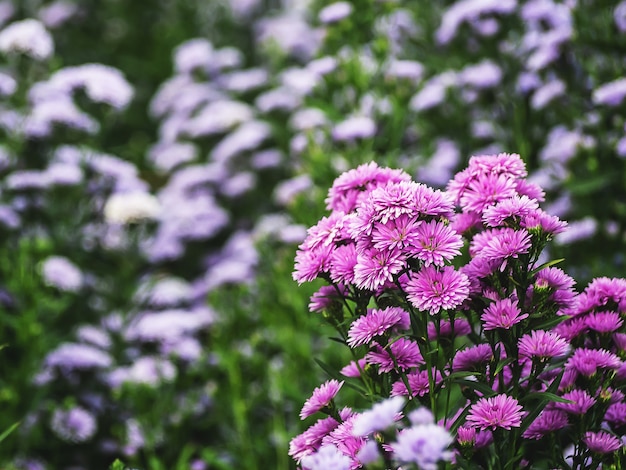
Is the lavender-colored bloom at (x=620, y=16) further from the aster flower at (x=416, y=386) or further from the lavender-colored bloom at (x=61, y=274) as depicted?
the lavender-colored bloom at (x=61, y=274)

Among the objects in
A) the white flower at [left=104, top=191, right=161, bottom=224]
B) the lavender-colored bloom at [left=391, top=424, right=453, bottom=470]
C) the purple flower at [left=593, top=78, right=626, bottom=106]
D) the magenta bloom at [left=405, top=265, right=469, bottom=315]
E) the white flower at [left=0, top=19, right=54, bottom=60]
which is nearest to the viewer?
the lavender-colored bloom at [left=391, top=424, right=453, bottom=470]

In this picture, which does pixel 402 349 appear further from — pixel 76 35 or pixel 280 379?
pixel 76 35

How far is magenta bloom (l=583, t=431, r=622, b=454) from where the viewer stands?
1.54 meters

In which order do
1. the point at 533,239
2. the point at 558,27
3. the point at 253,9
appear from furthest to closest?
the point at 253,9
the point at 558,27
the point at 533,239

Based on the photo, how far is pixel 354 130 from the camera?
3.33 m

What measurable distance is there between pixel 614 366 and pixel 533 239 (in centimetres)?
33

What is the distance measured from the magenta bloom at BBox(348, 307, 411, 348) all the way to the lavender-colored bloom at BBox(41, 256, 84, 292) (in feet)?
7.05

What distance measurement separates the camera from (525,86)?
Result: 3.52 m

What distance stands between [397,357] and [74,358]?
2.01 metres

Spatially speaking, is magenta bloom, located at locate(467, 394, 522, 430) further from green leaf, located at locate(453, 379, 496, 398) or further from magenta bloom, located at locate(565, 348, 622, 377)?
magenta bloom, located at locate(565, 348, 622, 377)

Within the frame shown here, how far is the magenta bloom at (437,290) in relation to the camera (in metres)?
1.40

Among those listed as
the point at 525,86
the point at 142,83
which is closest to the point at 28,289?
the point at 525,86

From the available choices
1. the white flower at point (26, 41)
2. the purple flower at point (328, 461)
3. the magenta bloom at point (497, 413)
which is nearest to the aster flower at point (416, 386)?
the magenta bloom at point (497, 413)

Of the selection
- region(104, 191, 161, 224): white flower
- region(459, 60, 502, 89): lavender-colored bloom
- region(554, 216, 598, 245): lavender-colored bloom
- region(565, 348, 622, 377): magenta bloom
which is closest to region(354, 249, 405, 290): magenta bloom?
region(565, 348, 622, 377): magenta bloom
